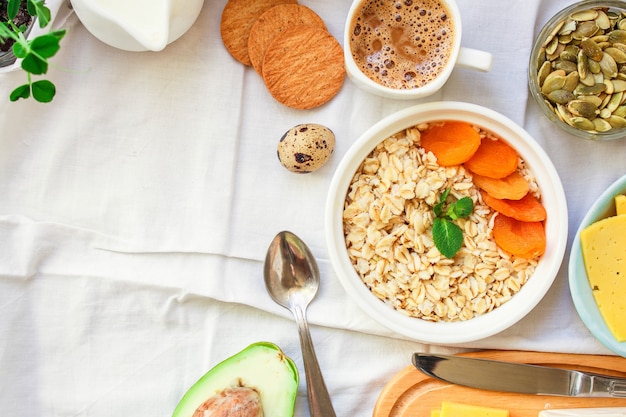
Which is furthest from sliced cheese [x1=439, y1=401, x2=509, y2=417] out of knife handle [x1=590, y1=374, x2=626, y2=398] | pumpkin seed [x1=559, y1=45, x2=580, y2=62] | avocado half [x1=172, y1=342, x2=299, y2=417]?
pumpkin seed [x1=559, y1=45, x2=580, y2=62]

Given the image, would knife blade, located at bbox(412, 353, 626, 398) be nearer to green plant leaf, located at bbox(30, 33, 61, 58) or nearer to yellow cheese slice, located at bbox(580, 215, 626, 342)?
yellow cheese slice, located at bbox(580, 215, 626, 342)

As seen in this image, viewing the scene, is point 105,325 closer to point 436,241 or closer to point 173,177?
point 173,177

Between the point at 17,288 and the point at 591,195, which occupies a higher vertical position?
the point at 591,195

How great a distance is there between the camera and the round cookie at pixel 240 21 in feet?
3.51

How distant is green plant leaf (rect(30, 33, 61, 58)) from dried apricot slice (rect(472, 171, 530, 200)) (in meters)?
0.66

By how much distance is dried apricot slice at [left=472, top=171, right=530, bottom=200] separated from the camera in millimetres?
1005

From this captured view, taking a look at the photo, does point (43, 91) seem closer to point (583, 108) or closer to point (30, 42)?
Answer: point (30, 42)

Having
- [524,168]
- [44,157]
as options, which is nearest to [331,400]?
[524,168]

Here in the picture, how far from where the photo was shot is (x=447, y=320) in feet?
3.43

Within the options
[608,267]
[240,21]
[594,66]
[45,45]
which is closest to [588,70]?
[594,66]

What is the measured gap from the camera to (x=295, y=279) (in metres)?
1.07

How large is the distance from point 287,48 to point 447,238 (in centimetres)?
41

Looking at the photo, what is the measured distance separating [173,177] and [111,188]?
0.11 m

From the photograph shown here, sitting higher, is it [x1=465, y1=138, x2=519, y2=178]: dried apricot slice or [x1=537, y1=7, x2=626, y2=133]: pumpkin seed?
[x1=537, y1=7, x2=626, y2=133]: pumpkin seed
